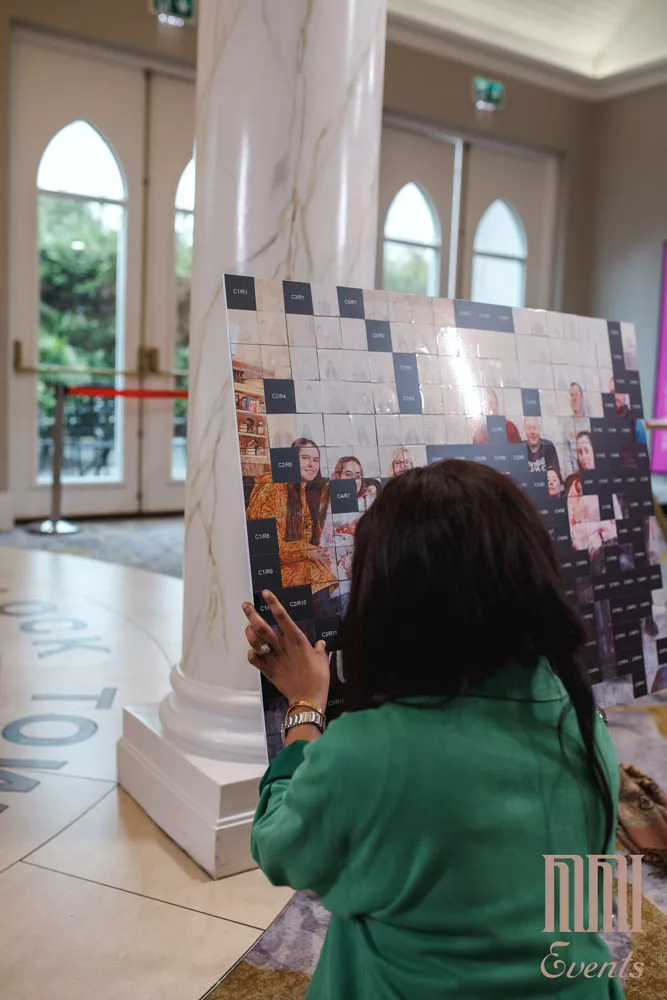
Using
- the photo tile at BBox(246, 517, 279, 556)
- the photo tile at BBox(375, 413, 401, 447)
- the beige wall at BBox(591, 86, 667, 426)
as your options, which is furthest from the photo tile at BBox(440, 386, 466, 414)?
the beige wall at BBox(591, 86, 667, 426)

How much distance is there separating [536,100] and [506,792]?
879 centimetres

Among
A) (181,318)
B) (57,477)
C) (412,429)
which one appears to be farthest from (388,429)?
(181,318)

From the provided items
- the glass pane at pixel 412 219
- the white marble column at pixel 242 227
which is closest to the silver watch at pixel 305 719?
the white marble column at pixel 242 227

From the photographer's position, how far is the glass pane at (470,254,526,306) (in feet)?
28.7

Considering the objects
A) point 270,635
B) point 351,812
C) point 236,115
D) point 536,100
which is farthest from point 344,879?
point 536,100

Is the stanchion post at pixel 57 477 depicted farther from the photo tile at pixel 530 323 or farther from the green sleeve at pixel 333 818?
the green sleeve at pixel 333 818

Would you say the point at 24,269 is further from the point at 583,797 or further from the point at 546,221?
the point at 583,797

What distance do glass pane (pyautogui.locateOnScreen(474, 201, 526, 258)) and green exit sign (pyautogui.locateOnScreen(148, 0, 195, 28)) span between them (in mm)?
3235

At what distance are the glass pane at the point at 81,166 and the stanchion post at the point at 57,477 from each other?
1485 millimetres

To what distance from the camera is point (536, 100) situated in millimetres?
8594

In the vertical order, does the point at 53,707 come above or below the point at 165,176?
below

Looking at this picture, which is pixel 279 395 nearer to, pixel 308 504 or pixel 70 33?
pixel 308 504

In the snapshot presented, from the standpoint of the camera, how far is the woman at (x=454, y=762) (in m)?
0.91

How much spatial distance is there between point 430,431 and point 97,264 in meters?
5.59
